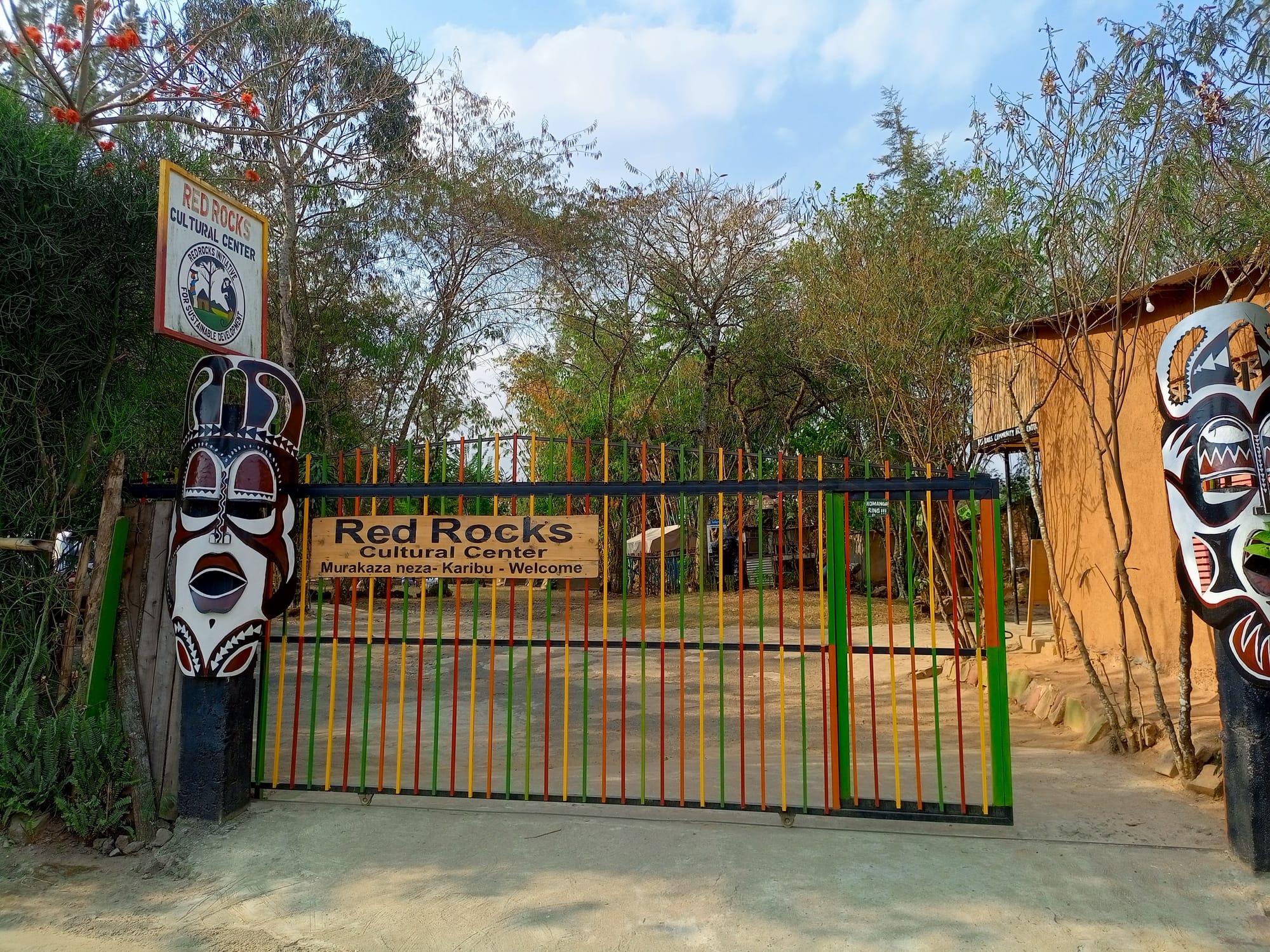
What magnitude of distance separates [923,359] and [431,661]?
678 cm

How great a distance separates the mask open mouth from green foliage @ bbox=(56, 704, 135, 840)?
795mm

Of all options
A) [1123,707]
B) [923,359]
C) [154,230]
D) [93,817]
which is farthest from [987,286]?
[93,817]

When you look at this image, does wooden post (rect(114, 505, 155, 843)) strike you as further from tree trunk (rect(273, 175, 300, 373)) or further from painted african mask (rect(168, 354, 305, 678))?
tree trunk (rect(273, 175, 300, 373))

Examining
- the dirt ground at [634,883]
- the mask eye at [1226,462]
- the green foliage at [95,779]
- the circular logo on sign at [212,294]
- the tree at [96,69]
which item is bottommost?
the dirt ground at [634,883]

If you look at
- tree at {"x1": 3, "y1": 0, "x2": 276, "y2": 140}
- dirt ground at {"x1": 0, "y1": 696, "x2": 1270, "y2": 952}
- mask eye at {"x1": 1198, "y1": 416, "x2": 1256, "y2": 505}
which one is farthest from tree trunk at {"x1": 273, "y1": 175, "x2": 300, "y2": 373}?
mask eye at {"x1": 1198, "y1": 416, "x2": 1256, "y2": 505}

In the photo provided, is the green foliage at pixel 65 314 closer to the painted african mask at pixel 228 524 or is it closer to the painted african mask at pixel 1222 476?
the painted african mask at pixel 228 524

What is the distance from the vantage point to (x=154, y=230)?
5082 millimetres

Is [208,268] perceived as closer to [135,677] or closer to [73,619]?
[73,619]

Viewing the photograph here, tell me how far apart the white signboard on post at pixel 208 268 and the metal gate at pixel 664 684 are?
35.1 inches

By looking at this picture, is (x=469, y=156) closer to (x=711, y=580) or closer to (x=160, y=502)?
(x=711, y=580)

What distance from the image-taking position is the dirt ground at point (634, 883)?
349 cm

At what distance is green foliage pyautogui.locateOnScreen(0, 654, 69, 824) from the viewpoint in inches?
172

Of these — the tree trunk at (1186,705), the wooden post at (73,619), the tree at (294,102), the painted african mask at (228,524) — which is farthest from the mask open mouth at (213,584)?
the tree at (294,102)

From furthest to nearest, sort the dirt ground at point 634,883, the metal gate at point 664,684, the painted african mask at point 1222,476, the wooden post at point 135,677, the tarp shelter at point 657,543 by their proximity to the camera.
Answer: the tarp shelter at point 657,543
the wooden post at point 135,677
the metal gate at point 664,684
the painted african mask at point 1222,476
the dirt ground at point 634,883
